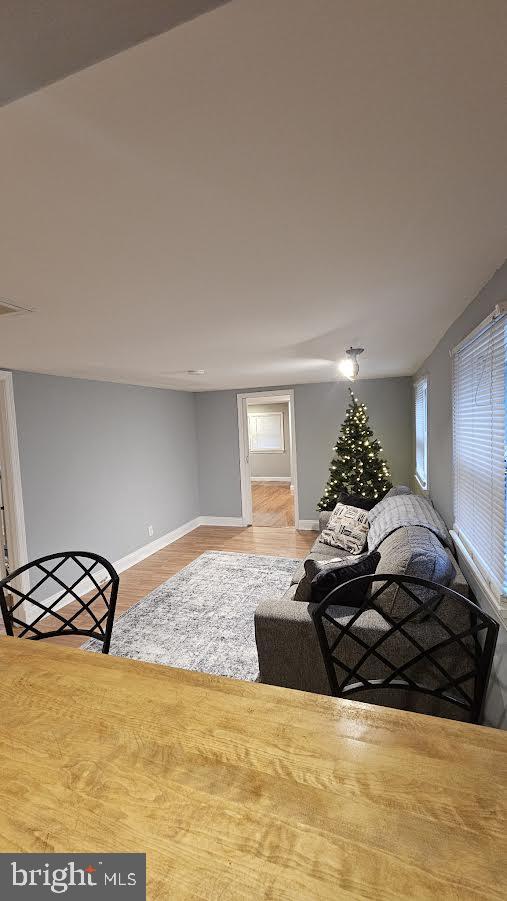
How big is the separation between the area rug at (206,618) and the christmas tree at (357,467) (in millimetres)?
1063

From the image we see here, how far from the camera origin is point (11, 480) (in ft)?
12.0

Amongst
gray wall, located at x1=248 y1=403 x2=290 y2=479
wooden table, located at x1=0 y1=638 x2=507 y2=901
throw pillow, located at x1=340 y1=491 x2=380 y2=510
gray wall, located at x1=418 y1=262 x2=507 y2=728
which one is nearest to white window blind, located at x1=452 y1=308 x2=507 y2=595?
gray wall, located at x1=418 y1=262 x2=507 y2=728

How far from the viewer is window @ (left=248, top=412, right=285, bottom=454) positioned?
10648mm

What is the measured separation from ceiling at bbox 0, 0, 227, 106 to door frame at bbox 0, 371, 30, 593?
3.43 meters

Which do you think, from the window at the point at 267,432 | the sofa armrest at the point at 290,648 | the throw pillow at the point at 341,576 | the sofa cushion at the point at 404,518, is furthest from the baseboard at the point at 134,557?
the window at the point at 267,432

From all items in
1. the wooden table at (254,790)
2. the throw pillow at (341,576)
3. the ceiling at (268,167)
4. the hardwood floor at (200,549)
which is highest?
the ceiling at (268,167)

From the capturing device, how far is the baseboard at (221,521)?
22.3ft

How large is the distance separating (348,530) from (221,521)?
3187mm

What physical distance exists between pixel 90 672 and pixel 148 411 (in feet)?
15.5

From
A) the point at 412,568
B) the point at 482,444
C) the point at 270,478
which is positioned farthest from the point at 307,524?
the point at 482,444

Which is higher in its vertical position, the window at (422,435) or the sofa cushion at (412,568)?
the window at (422,435)

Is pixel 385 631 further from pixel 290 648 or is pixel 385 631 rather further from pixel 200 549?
pixel 200 549

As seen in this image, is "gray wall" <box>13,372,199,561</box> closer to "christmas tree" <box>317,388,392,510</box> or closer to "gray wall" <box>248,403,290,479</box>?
"christmas tree" <box>317,388,392,510</box>

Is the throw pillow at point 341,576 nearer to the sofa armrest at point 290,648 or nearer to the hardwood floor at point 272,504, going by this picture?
the sofa armrest at point 290,648
